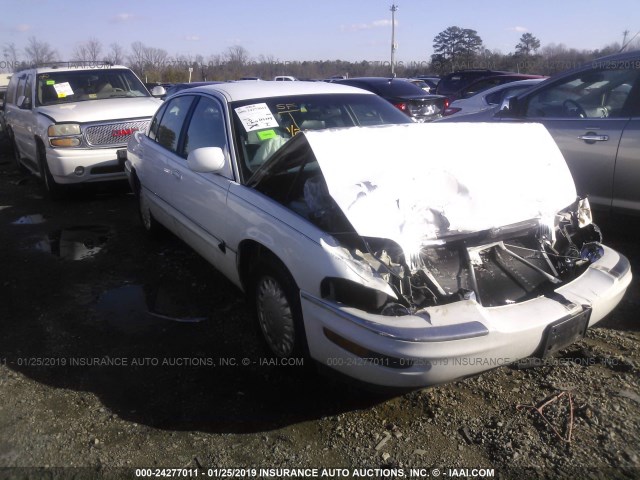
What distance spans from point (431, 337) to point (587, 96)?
379 centimetres

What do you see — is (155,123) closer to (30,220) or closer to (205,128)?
(205,128)

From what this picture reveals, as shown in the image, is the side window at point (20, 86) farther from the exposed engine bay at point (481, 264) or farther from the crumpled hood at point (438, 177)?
the exposed engine bay at point (481, 264)

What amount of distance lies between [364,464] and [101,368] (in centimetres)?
180

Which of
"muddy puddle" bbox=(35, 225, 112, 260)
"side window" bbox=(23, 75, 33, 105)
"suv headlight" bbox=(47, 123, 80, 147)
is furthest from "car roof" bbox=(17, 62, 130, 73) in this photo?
"muddy puddle" bbox=(35, 225, 112, 260)

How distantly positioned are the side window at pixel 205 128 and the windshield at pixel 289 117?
155 millimetres

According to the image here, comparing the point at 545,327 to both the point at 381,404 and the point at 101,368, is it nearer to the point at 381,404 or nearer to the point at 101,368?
the point at 381,404

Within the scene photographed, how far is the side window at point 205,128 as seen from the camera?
3.93 meters

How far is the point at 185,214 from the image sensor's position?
4281mm

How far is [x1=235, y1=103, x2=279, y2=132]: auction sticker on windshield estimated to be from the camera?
3.81 metres

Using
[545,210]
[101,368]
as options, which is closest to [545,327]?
[545,210]

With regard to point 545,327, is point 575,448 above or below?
below

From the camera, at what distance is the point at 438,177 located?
3.02 m

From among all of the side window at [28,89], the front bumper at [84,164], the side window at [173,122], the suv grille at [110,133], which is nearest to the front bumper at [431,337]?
the side window at [173,122]

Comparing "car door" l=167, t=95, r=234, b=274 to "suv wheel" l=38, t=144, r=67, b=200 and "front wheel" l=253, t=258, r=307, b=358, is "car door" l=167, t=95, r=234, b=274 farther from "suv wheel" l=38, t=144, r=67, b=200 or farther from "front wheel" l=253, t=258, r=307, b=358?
"suv wheel" l=38, t=144, r=67, b=200
